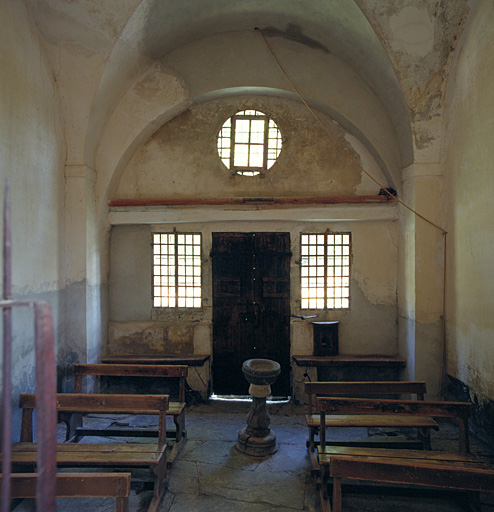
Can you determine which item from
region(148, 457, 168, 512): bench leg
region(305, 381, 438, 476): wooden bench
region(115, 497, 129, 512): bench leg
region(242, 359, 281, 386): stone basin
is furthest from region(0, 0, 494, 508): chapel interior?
region(115, 497, 129, 512): bench leg

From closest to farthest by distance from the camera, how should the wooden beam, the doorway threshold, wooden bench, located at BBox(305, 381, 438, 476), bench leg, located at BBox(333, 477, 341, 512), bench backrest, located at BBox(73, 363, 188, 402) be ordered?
bench leg, located at BBox(333, 477, 341, 512), wooden bench, located at BBox(305, 381, 438, 476), bench backrest, located at BBox(73, 363, 188, 402), the wooden beam, the doorway threshold

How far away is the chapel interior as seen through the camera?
18.1 feet

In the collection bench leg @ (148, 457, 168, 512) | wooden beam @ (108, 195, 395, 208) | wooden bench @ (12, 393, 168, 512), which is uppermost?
wooden beam @ (108, 195, 395, 208)

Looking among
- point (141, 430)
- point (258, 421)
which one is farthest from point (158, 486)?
point (258, 421)

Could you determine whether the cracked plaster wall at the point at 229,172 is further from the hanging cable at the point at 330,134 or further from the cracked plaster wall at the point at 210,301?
the cracked plaster wall at the point at 210,301

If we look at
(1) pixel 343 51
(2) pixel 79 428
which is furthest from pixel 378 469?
(1) pixel 343 51

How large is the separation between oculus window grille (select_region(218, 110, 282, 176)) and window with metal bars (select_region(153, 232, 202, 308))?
65.6 inches

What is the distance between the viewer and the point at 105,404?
4.44m

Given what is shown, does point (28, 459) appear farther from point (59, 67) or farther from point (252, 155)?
point (252, 155)

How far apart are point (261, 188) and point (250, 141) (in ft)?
3.10

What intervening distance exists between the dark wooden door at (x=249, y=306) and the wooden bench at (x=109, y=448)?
10.2ft

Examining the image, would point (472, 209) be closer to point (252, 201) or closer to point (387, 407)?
point (387, 407)

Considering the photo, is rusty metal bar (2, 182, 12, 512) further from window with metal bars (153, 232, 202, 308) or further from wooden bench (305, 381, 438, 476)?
→ window with metal bars (153, 232, 202, 308)

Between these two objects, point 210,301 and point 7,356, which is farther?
point 210,301
